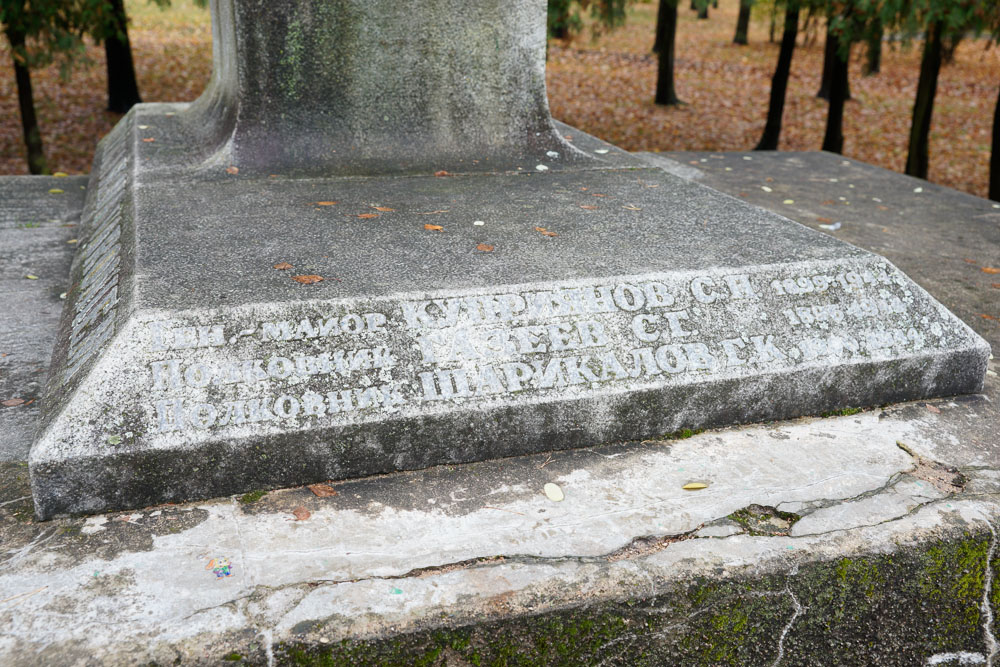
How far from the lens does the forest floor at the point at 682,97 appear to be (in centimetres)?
1159

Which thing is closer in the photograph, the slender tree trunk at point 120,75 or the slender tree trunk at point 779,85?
the slender tree trunk at point 779,85

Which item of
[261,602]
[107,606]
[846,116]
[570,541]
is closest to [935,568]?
[570,541]

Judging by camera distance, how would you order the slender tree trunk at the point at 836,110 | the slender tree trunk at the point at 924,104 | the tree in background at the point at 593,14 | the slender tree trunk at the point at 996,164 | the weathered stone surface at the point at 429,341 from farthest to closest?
the slender tree trunk at the point at 836,110 < the tree in background at the point at 593,14 < the slender tree trunk at the point at 996,164 < the slender tree trunk at the point at 924,104 < the weathered stone surface at the point at 429,341

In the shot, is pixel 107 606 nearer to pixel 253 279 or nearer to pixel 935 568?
pixel 253 279

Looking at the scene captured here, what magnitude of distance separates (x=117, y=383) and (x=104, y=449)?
8.1 inches

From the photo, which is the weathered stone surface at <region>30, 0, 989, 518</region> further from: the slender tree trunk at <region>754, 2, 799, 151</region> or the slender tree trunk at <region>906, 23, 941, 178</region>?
the slender tree trunk at <region>754, 2, 799, 151</region>

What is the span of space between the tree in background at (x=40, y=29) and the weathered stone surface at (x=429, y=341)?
495cm

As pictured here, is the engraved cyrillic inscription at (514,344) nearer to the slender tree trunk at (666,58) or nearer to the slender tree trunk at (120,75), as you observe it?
the slender tree trunk at (120,75)

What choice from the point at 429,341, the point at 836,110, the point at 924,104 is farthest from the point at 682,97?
the point at 429,341

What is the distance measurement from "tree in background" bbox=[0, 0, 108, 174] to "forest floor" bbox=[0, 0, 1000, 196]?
85cm

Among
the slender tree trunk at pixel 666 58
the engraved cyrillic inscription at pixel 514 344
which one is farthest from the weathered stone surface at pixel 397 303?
the slender tree trunk at pixel 666 58

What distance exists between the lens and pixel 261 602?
2.13 m

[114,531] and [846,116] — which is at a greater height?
[114,531]

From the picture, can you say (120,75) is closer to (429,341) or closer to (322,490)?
(429,341)
